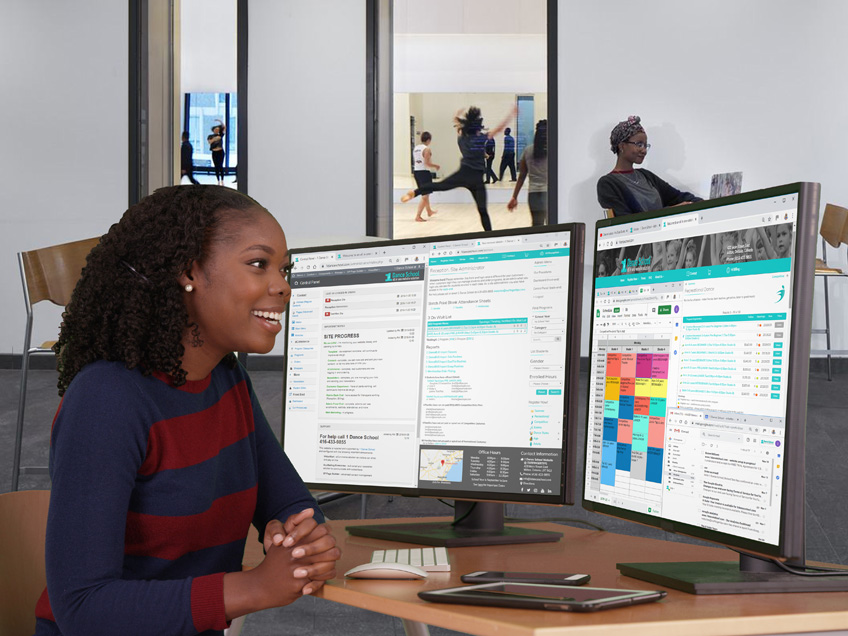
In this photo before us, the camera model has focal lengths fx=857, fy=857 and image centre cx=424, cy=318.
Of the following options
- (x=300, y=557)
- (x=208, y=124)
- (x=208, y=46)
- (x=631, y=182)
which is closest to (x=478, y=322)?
(x=300, y=557)

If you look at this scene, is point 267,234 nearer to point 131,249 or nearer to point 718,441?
point 131,249

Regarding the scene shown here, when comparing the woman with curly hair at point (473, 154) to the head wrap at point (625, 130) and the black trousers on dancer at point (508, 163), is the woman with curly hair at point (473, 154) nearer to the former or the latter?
the black trousers on dancer at point (508, 163)

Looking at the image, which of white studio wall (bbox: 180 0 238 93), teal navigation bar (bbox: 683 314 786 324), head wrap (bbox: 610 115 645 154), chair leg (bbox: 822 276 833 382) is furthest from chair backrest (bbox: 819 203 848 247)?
teal navigation bar (bbox: 683 314 786 324)

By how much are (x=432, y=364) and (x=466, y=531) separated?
24 centimetres

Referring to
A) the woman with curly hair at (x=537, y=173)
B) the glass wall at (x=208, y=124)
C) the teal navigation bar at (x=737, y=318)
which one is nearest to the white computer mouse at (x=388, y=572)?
the teal navigation bar at (x=737, y=318)

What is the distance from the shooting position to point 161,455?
92 cm

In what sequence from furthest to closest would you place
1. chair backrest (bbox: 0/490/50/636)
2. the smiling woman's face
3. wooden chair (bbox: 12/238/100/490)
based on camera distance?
wooden chair (bbox: 12/238/100/490) < chair backrest (bbox: 0/490/50/636) < the smiling woman's face

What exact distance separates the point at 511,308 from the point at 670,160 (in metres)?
5.01

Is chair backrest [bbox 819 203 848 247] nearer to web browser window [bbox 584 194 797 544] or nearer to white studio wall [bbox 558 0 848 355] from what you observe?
white studio wall [bbox 558 0 848 355]

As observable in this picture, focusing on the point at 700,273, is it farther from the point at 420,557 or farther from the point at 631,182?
the point at 631,182

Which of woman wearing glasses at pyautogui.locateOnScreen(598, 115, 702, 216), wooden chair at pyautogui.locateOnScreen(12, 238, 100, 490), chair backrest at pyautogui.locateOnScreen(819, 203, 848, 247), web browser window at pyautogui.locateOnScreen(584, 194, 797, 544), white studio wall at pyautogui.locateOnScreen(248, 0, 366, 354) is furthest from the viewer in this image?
white studio wall at pyautogui.locateOnScreen(248, 0, 366, 354)

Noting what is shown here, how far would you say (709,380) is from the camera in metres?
0.91

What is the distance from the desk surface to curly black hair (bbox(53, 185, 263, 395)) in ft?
1.06

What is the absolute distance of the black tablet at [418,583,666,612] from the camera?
780mm
